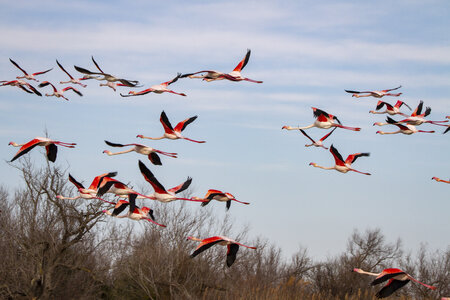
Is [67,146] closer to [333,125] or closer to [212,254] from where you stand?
[333,125]

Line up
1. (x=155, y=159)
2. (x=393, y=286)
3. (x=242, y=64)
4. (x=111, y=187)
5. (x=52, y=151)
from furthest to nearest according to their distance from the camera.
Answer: (x=242, y=64) → (x=52, y=151) → (x=155, y=159) → (x=111, y=187) → (x=393, y=286)

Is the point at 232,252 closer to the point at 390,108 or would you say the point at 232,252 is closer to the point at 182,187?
the point at 182,187

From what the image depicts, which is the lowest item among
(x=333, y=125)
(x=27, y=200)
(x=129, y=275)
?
(x=129, y=275)

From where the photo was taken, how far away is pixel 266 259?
4116 cm

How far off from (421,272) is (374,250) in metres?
9.23

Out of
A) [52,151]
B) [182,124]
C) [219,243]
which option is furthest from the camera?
[182,124]

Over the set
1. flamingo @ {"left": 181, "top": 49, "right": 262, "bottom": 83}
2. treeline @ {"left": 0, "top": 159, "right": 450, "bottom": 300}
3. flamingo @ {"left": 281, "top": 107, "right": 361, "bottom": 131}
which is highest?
flamingo @ {"left": 181, "top": 49, "right": 262, "bottom": 83}

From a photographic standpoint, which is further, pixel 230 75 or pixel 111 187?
pixel 230 75

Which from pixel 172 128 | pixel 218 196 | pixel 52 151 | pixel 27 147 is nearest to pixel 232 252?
pixel 218 196

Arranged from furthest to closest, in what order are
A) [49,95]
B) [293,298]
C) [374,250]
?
[374,250]
[293,298]
[49,95]

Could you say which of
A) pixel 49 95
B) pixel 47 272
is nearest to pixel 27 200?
pixel 47 272

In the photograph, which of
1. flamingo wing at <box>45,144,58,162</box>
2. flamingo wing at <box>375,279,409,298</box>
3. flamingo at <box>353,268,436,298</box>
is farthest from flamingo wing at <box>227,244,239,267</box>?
flamingo wing at <box>45,144,58,162</box>

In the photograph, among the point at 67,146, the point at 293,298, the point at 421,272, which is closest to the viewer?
the point at 67,146

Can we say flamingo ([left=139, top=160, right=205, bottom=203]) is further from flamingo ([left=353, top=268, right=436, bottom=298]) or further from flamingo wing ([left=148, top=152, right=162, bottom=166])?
flamingo ([left=353, top=268, right=436, bottom=298])
